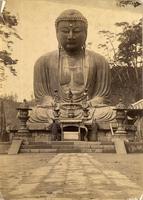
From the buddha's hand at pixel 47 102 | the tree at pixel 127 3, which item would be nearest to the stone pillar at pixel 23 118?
the buddha's hand at pixel 47 102

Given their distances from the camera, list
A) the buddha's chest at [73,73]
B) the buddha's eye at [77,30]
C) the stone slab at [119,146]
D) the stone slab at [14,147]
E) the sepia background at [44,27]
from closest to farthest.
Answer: the stone slab at [14,147] → the sepia background at [44,27] → the stone slab at [119,146] → the buddha's eye at [77,30] → the buddha's chest at [73,73]

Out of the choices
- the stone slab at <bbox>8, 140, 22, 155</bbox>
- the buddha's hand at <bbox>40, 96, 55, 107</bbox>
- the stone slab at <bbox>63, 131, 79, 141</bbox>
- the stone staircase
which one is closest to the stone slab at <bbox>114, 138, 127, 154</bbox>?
the stone staircase

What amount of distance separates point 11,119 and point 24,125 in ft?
0.99

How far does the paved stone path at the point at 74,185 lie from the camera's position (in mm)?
4691

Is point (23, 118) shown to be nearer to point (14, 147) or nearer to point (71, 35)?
point (14, 147)

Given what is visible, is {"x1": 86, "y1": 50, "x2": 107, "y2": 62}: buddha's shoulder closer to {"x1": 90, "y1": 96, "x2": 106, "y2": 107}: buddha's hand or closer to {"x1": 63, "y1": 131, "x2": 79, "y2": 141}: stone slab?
{"x1": 90, "y1": 96, "x2": 106, "y2": 107}: buddha's hand

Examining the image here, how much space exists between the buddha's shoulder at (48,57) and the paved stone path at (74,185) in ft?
13.9

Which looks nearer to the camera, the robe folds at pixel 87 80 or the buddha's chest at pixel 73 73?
the robe folds at pixel 87 80

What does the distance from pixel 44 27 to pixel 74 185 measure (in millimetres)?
4834

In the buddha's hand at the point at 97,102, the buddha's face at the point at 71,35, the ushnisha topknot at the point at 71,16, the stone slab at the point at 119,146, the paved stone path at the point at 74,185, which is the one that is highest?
the ushnisha topknot at the point at 71,16

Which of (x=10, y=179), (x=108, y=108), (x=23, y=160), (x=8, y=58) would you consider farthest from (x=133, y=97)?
(x=10, y=179)

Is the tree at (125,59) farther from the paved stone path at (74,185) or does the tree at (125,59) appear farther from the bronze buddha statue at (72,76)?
the paved stone path at (74,185)

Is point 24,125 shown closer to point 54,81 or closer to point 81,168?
point 54,81

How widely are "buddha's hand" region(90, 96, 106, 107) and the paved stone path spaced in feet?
14.3
